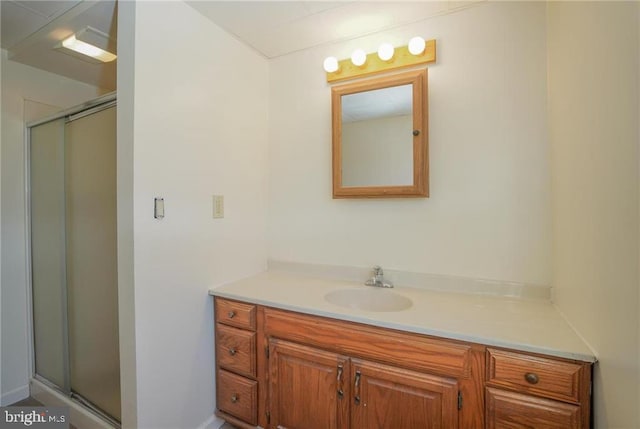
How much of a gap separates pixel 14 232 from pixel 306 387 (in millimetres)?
2152

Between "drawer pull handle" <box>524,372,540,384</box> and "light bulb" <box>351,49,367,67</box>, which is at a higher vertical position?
"light bulb" <box>351,49,367,67</box>

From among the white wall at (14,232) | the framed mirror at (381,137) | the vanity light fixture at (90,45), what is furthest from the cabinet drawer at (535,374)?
the white wall at (14,232)

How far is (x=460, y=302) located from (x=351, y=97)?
125cm

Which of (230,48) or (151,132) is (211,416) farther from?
(230,48)

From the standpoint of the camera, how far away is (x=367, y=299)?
5.18ft

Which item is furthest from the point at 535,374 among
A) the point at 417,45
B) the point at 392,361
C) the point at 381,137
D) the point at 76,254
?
the point at 76,254

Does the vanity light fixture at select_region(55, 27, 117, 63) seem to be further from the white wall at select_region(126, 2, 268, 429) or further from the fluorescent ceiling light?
the white wall at select_region(126, 2, 268, 429)

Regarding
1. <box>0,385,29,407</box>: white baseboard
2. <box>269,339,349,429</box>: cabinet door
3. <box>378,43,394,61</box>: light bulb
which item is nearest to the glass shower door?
<box>0,385,29,407</box>: white baseboard

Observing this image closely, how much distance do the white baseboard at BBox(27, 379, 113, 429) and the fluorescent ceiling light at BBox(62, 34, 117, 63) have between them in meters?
2.13

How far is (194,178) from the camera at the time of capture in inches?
57.4

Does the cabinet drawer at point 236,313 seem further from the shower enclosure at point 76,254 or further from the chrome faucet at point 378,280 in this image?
the chrome faucet at point 378,280

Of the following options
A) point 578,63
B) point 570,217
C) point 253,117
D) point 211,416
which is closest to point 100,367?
point 211,416

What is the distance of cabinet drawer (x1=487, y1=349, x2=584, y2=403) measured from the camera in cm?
90

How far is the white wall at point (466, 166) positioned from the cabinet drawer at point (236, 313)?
1.82 ft
